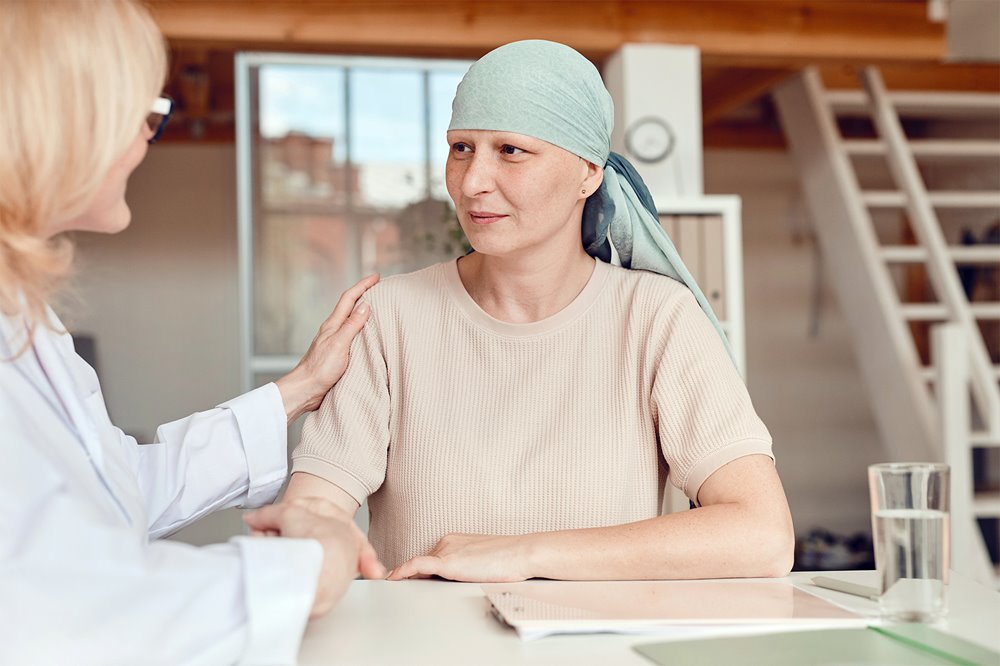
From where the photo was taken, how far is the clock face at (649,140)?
4258 millimetres

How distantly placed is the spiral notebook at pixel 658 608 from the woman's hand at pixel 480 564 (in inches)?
1.2

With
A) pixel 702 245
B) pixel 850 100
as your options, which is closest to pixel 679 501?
pixel 702 245

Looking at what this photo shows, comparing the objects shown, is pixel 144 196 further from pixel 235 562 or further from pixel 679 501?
pixel 235 562

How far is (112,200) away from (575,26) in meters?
3.42

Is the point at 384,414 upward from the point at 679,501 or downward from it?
upward

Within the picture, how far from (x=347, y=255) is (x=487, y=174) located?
2722 mm

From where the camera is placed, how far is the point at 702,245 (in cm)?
386

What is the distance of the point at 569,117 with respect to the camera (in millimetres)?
1700

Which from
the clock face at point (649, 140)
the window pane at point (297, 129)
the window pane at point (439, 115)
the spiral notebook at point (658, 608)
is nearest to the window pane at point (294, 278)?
the window pane at point (297, 129)

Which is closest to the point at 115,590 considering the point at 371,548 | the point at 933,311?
the point at 371,548

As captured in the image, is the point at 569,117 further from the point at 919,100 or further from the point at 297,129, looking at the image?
the point at 919,100

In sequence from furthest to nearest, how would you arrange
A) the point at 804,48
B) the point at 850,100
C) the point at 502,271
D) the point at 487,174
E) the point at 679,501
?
the point at 850,100, the point at 804,48, the point at 679,501, the point at 502,271, the point at 487,174

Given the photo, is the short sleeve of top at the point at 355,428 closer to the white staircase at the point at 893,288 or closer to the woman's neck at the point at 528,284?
the woman's neck at the point at 528,284

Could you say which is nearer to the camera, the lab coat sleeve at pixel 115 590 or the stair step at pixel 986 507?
the lab coat sleeve at pixel 115 590
